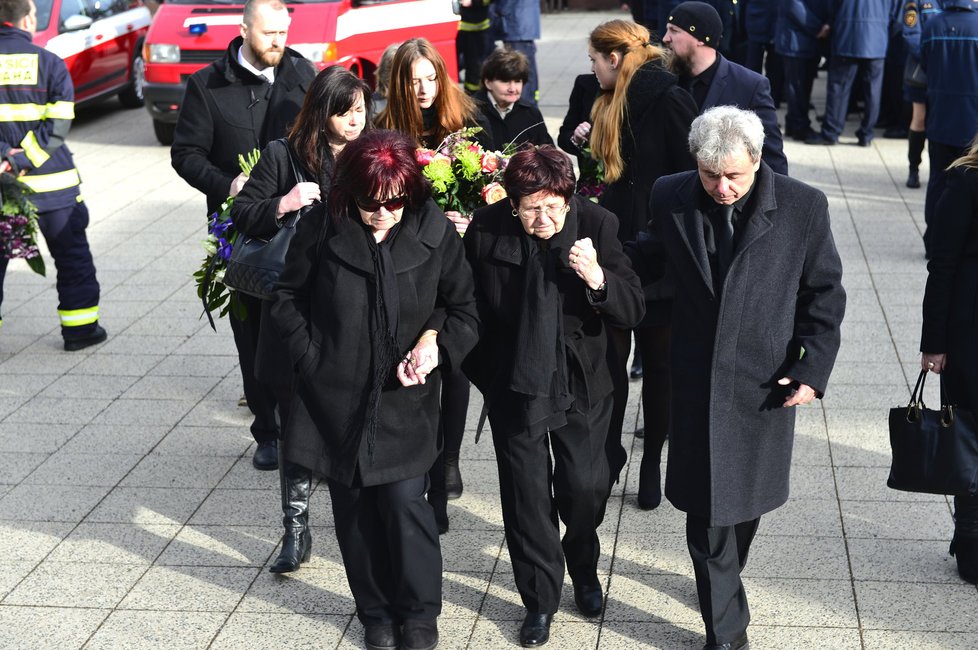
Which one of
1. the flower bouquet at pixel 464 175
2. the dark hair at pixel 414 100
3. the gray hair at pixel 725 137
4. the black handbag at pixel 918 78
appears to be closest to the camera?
the gray hair at pixel 725 137

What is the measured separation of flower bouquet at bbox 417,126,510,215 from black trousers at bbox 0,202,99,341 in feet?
11.3

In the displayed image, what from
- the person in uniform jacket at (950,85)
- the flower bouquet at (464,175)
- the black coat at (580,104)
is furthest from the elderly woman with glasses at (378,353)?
the person in uniform jacket at (950,85)

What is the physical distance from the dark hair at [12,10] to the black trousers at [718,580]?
17.4ft

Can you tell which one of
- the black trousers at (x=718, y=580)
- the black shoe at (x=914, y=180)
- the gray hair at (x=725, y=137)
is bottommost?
the black shoe at (x=914, y=180)

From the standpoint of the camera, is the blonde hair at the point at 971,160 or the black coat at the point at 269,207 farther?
the black coat at the point at 269,207

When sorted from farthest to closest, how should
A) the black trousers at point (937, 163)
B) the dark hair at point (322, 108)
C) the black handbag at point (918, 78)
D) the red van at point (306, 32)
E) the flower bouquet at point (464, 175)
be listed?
1. the red van at point (306, 32)
2. the black handbag at point (918, 78)
3. the black trousers at point (937, 163)
4. the flower bouquet at point (464, 175)
5. the dark hair at point (322, 108)

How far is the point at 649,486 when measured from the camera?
5719 mm

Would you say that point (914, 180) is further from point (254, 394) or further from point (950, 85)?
point (254, 394)

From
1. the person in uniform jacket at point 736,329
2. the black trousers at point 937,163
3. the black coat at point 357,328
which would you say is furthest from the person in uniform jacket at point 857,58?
the black coat at point 357,328

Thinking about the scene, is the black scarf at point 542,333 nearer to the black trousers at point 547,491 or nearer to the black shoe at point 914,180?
the black trousers at point 547,491

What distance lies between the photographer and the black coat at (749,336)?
424 centimetres

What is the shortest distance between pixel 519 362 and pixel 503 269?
33 cm

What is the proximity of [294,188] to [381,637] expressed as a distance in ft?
5.62

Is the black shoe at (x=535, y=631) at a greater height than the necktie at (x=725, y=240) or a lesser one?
lesser
